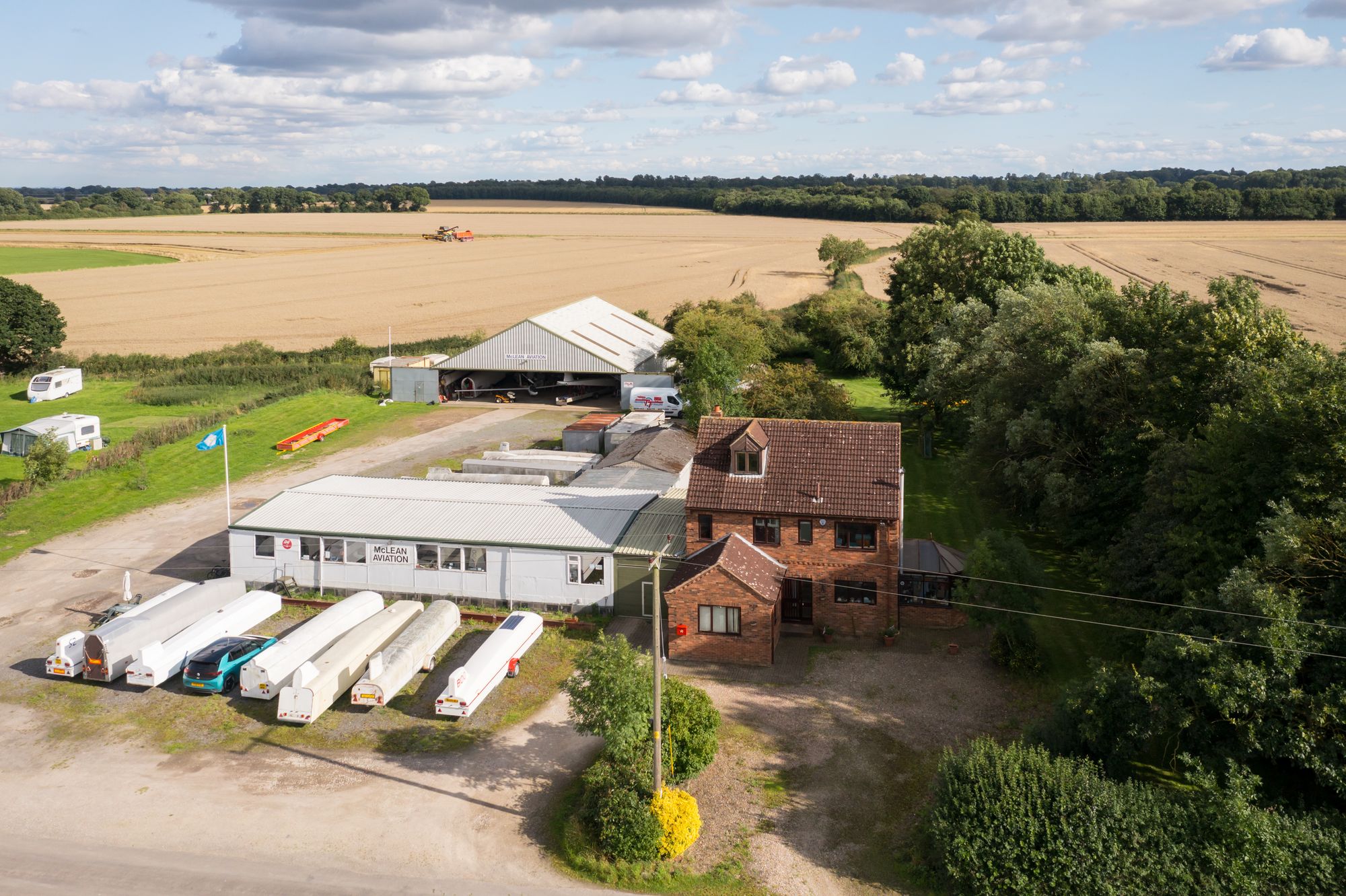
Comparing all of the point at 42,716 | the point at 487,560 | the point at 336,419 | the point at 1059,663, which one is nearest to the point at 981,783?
the point at 1059,663

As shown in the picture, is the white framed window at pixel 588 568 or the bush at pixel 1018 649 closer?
the bush at pixel 1018 649

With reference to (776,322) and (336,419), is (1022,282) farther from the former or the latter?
(336,419)

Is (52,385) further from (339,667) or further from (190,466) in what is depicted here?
(339,667)

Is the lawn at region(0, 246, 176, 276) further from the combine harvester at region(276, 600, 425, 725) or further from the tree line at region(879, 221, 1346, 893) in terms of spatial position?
the tree line at region(879, 221, 1346, 893)

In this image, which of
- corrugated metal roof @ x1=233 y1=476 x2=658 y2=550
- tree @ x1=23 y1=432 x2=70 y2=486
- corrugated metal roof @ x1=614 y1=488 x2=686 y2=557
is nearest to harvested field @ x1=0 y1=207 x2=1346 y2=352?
tree @ x1=23 y1=432 x2=70 y2=486

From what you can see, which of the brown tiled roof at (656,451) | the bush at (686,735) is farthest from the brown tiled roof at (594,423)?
the bush at (686,735)

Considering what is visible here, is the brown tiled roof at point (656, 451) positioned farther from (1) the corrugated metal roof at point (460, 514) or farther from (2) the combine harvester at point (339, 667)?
(2) the combine harvester at point (339, 667)
